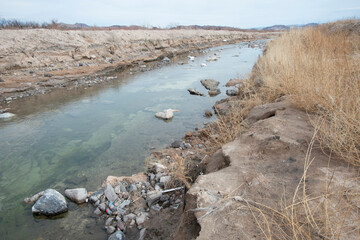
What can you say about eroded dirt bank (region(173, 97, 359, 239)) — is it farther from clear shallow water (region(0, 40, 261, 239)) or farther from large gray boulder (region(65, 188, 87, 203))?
large gray boulder (region(65, 188, 87, 203))

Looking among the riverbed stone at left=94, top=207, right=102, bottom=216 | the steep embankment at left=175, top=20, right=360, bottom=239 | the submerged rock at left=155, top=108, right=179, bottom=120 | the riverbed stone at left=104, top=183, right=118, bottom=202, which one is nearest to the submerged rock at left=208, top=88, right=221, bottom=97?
the submerged rock at left=155, top=108, right=179, bottom=120

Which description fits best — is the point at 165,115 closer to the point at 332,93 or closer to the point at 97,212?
the point at 97,212

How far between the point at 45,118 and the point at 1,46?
6954 mm

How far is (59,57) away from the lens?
11672 millimetres

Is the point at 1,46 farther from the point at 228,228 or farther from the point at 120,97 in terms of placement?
the point at 228,228

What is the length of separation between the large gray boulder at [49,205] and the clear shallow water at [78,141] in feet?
0.32

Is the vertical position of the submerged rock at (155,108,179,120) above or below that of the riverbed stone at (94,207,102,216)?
above

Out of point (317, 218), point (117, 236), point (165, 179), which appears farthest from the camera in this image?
point (165, 179)

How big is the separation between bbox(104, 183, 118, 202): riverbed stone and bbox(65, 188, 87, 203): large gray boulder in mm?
357

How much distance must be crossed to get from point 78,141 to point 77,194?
7.09ft

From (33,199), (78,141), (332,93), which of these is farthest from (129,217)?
(332,93)

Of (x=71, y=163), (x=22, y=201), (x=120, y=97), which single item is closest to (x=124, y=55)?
(x=120, y=97)

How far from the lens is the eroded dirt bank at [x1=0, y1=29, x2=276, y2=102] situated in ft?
30.0

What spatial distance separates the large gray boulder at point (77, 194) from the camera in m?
3.24
